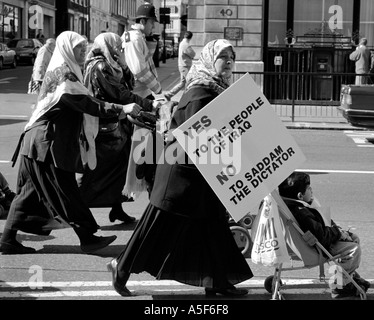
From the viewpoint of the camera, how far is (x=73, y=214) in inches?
261

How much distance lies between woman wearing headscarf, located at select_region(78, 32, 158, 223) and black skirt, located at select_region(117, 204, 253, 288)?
2072mm

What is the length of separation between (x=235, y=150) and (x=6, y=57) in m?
39.2

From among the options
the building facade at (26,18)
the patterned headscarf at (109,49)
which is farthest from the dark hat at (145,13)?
the building facade at (26,18)

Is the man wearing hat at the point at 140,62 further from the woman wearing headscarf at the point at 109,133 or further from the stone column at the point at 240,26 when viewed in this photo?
the stone column at the point at 240,26

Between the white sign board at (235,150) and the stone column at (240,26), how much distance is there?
672 inches

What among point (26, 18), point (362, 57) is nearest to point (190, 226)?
point (362, 57)

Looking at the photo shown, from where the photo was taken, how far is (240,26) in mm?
22219

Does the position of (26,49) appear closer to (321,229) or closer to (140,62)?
(140,62)

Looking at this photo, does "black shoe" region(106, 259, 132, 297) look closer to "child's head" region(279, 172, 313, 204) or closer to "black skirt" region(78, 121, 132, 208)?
"child's head" region(279, 172, 313, 204)

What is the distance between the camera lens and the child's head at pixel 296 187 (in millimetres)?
5504

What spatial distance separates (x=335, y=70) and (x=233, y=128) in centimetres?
1774

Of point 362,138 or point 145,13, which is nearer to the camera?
point 145,13

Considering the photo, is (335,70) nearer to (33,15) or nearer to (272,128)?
(272,128)

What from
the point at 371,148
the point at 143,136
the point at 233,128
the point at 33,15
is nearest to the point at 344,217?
the point at 143,136
